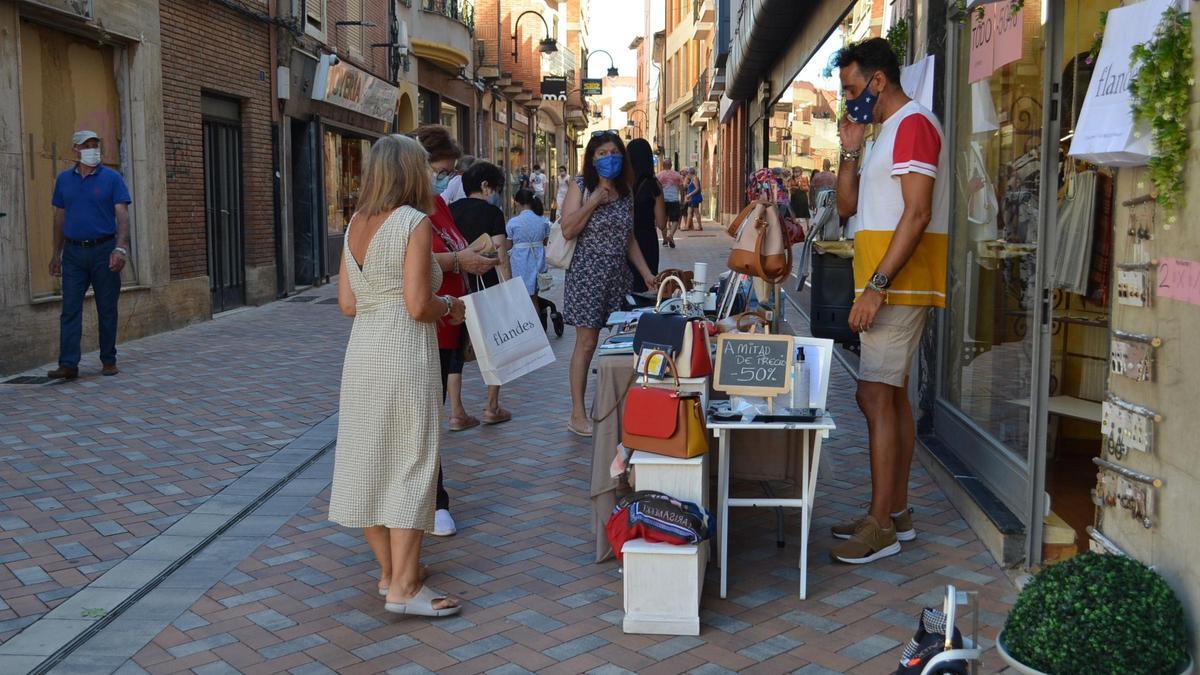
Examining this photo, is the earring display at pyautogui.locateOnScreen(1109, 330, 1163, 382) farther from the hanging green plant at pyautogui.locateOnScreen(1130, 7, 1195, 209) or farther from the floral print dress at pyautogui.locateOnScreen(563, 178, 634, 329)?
the floral print dress at pyautogui.locateOnScreen(563, 178, 634, 329)

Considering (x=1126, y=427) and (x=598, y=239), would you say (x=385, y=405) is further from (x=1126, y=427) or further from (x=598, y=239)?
(x=598, y=239)

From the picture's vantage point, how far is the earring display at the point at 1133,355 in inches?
142

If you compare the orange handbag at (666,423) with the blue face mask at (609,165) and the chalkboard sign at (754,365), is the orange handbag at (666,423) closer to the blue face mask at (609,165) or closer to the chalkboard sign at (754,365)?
the chalkboard sign at (754,365)

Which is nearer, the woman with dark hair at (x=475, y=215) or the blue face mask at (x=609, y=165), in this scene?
the blue face mask at (x=609, y=165)

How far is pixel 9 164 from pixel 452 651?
7.50m

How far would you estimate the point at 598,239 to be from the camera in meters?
7.01

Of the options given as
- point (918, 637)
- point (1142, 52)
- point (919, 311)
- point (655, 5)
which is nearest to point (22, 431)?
point (919, 311)

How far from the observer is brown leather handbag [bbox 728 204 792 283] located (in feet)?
17.0

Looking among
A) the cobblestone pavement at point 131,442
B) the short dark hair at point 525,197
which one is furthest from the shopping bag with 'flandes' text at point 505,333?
the short dark hair at point 525,197

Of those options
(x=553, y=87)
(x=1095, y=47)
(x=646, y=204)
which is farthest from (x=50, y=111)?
(x=553, y=87)

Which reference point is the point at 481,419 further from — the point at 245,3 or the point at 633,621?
the point at 245,3

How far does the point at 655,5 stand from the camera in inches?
2849

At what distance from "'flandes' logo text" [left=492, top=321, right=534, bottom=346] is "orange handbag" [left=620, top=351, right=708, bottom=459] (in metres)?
0.93

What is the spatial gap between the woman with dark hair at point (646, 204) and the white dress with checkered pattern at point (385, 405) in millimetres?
3914
